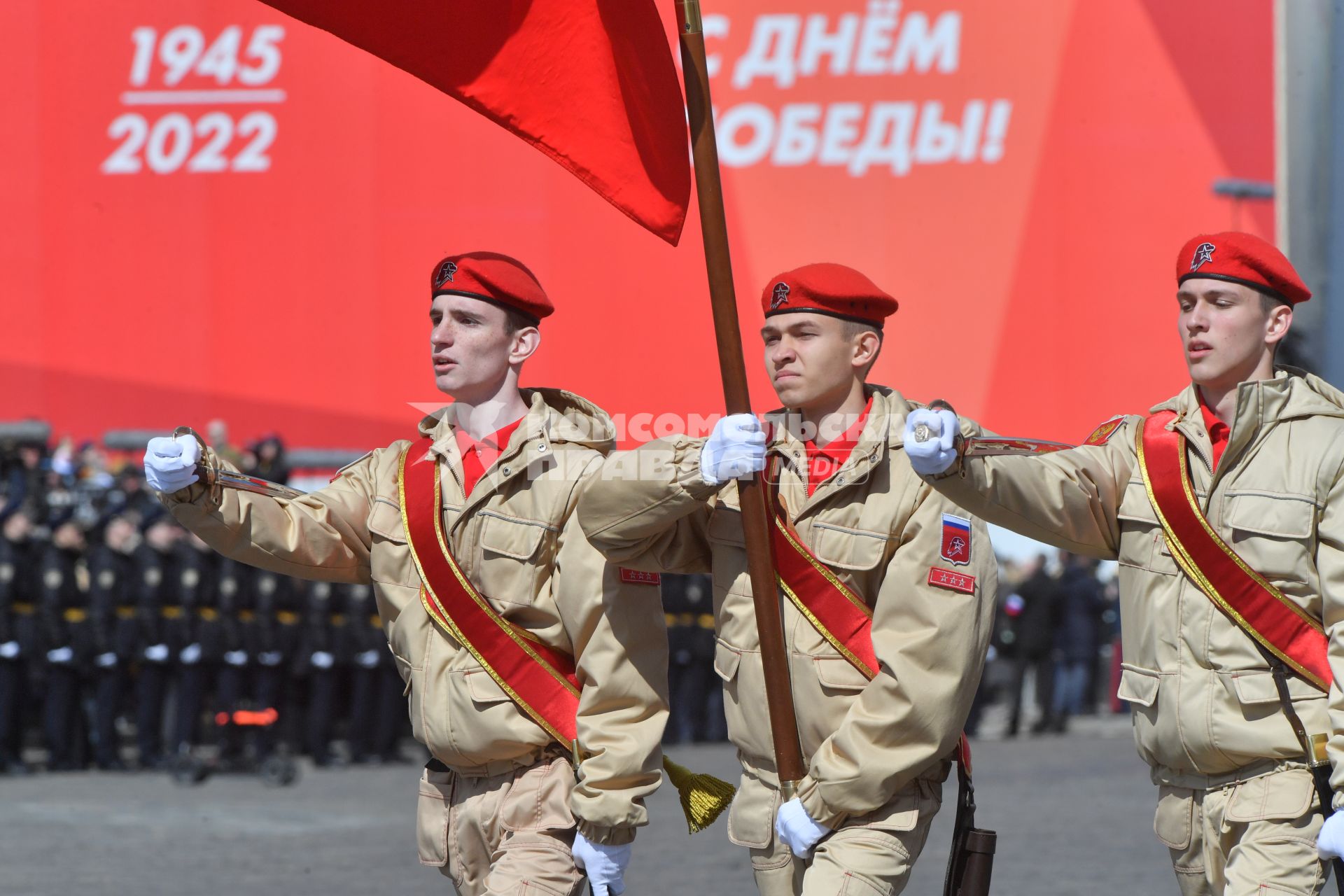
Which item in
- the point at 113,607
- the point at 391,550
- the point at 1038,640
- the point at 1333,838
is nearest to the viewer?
the point at 1333,838

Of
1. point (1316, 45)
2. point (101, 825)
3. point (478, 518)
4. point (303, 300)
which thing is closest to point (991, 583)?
point (478, 518)

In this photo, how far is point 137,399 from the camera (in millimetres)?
18188

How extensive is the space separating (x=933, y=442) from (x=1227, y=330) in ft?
3.01

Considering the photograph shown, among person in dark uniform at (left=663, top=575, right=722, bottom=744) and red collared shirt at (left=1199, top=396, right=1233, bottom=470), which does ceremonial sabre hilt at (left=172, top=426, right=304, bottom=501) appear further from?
person in dark uniform at (left=663, top=575, right=722, bottom=744)

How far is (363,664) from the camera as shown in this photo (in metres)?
13.8

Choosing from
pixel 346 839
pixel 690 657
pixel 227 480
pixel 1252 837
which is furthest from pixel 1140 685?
pixel 690 657

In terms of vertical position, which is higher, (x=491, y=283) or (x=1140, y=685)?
(x=491, y=283)

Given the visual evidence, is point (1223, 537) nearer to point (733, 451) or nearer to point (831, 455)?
point (831, 455)

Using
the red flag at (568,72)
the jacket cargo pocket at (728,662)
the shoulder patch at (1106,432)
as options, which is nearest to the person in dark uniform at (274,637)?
the red flag at (568,72)

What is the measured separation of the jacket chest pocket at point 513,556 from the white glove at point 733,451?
69 centimetres

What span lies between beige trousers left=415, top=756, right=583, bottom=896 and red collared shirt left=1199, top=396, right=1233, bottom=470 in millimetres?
1821

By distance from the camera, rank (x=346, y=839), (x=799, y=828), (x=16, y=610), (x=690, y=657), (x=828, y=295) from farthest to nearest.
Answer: (x=690, y=657) < (x=16, y=610) < (x=346, y=839) < (x=828, y=295) < (x=799, y=828)

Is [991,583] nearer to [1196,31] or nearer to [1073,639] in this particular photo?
[1073,639]

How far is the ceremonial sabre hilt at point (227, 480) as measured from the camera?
→ 16.5 feet
